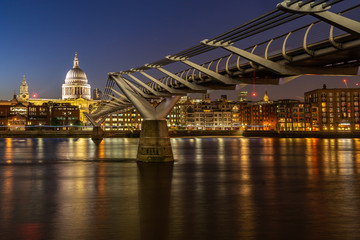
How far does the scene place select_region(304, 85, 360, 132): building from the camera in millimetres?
181250

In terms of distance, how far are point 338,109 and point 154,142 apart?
522ft

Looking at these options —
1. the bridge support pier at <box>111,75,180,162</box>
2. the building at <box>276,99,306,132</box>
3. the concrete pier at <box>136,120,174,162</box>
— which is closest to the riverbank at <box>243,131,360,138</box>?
the building at <box>276,99,306,132</box>

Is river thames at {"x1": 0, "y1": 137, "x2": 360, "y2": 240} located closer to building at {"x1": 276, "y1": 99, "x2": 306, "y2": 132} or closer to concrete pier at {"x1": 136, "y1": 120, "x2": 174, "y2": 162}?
concrete pier at {"x1": 136, "y1": 120, "x2": 174, "y2": 162}

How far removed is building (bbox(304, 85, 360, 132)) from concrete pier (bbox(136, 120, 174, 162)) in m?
154

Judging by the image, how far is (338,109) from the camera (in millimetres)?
181500

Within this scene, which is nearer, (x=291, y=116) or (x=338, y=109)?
(x=338, y=109)

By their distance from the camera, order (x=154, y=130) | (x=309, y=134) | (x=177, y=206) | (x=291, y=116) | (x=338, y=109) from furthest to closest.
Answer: (x=291, y=116)
(x=338, y=109)
(x=309, y=134)
(x=154, y=130)
(x=177, y=206)

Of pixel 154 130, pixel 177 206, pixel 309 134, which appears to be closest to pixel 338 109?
pixel 309 134

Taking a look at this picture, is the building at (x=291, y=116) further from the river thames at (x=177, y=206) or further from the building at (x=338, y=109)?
the river thames at (x=177, y=206)

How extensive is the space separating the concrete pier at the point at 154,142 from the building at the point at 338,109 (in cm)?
15442

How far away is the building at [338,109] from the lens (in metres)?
181

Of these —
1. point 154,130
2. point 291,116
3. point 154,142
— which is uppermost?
point 291,116

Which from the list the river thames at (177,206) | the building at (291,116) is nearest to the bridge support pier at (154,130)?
the river thames at (177,206)

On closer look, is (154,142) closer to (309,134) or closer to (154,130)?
(154,130)
